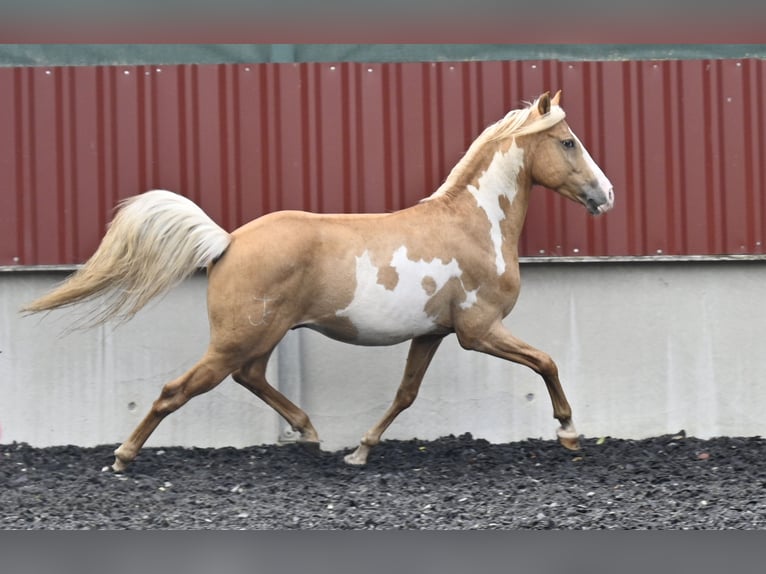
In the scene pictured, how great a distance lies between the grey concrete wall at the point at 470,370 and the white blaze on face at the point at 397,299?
1.15 meters

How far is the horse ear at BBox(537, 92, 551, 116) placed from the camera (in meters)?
7.61

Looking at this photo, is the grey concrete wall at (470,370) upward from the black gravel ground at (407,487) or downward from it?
upward

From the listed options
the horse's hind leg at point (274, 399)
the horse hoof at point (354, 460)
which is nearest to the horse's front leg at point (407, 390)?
the horse hoof at point (354, 460)

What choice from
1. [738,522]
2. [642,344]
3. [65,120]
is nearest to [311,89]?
[65,120]

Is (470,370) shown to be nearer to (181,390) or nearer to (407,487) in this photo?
(407,487)

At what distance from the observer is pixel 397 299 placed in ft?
24.3

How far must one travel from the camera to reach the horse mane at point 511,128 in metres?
7.64

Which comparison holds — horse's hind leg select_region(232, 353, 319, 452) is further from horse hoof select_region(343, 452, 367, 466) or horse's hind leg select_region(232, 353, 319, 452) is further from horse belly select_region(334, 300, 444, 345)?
horse belly select_region(334, 300, 444, 345)

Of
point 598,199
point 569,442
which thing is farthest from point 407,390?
point 598,199

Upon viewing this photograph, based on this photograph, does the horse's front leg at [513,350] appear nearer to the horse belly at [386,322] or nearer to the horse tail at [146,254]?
the horse belly at [386,322]

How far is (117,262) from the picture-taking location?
7.25 m

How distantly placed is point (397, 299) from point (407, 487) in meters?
1.15

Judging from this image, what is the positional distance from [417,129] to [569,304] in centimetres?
168

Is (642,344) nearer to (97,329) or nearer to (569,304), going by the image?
(569,304)
